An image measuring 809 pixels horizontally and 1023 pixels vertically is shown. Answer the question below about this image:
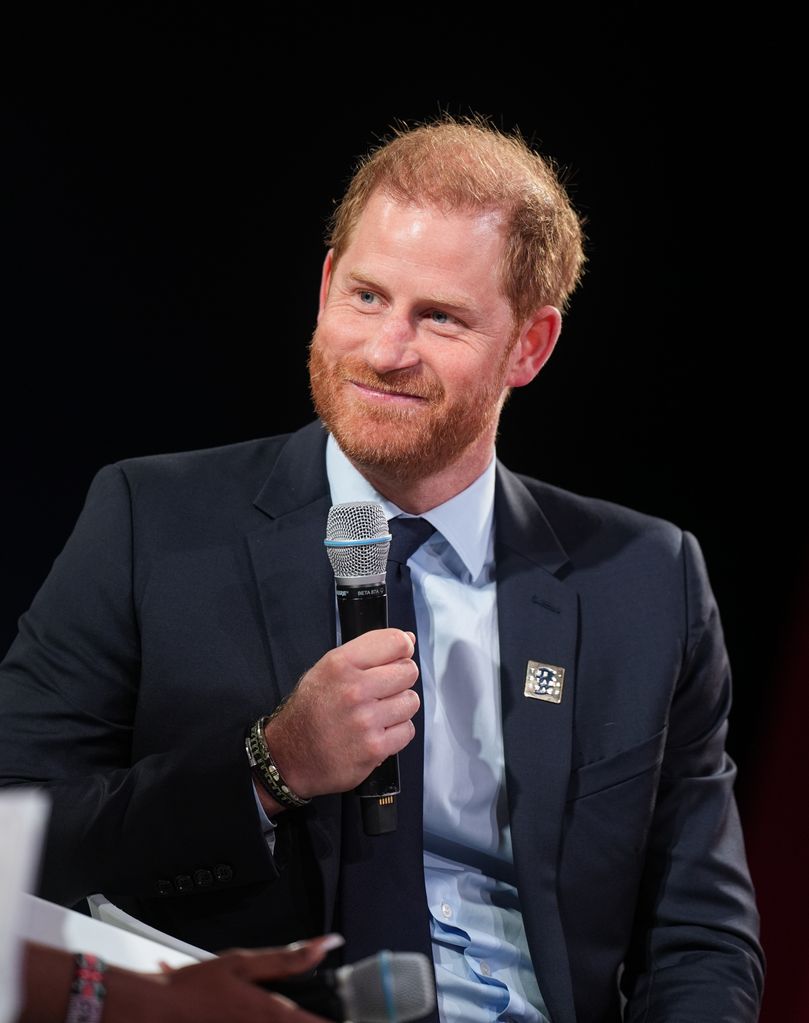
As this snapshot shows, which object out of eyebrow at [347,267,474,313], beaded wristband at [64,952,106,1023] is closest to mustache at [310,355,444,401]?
eyebrow at [347,267,474,313]

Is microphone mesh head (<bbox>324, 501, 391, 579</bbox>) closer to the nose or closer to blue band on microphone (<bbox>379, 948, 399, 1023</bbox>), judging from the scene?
the nose

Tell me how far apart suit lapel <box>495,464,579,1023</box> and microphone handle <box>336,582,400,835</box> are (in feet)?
1.53

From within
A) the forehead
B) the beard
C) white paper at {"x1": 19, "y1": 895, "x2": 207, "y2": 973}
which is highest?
the forehead

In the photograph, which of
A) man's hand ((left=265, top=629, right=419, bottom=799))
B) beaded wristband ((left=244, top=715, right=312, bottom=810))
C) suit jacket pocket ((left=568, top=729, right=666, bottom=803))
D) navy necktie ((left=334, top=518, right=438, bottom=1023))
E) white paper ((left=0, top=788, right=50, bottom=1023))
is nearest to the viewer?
white paper ((left=0, top=788, right=50, bottom=1023))

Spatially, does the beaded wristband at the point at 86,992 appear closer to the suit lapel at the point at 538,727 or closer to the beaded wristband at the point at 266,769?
the beaded wristband at the point at 266,769

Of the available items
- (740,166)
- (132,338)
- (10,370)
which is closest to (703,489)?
(740,166)

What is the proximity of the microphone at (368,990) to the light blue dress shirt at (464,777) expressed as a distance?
91 cm

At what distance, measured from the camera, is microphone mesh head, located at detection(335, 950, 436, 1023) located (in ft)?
2.86

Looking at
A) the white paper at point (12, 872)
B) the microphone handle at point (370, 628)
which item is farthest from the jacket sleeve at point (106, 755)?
the white paper at point (12, 872)

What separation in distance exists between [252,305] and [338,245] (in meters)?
0.56

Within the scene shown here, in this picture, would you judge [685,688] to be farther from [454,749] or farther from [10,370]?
[10,370]

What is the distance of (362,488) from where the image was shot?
1.96m

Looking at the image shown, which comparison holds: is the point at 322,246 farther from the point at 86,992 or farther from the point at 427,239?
the point at 86,992

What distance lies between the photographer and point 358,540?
143 centimetres
